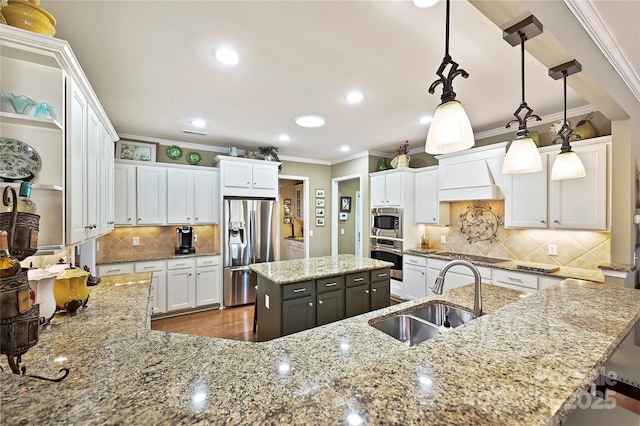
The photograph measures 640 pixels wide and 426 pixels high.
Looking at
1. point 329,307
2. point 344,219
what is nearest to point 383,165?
point 344,219

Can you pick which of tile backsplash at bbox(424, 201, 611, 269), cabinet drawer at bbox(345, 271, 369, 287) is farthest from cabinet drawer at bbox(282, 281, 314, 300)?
tile backsplash at bbox(424, 201, 611, 269)

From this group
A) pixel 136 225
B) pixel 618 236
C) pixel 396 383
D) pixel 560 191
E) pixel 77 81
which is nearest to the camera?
pixel 396 383

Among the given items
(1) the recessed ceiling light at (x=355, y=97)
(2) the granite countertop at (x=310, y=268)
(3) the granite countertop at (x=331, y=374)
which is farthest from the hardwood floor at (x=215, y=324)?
(1) the recessed ceiling light at (x=355, y=97)

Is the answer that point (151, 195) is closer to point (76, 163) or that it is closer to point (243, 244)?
point (243, 244)

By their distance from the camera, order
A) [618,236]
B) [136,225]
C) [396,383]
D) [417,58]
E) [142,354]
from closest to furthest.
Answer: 1. [396,383]
2. [142,354]
3. [417,58]
4. [618,236]
5. [136,225]

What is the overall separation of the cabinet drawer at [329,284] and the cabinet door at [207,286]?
7.47 ft

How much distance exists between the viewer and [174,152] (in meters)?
4.34

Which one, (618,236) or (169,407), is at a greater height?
(618,236)

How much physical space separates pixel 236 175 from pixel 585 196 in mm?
4361

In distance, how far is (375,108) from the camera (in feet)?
9.86

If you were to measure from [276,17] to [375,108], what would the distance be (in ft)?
5.29

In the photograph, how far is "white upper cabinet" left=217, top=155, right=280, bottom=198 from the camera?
432 cm

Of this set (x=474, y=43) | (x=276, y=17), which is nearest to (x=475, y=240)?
(x=474, y=43)

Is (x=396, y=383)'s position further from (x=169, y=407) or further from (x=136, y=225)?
(x=136, y=225)
